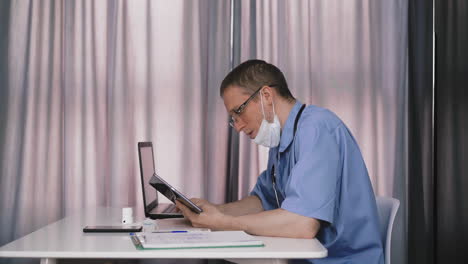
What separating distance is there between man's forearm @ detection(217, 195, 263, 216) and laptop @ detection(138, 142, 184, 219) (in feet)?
0.67

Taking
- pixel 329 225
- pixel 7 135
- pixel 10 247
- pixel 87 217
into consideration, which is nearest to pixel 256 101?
pixel 329 225

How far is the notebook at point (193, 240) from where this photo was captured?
1.33 m

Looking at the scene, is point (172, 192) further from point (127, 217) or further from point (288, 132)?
point (288, 132)

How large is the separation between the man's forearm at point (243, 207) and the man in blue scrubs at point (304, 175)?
0.13 meters

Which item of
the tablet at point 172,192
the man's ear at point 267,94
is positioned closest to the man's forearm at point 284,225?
the tablet at point 172,192

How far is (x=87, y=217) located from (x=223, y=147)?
1.12 meters

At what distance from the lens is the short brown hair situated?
6.11 ft

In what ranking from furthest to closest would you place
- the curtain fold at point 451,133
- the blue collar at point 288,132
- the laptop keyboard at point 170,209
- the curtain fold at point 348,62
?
the curtain fold at point 348,62 → the curtain fold at point 451,133 → the laptop keyboard at point 170,209 → the blue collar at point 288,132

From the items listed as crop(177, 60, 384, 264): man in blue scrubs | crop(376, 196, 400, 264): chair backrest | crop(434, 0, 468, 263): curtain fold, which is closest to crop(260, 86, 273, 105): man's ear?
crop(177, 60, 384, 264): man in blue scrubs

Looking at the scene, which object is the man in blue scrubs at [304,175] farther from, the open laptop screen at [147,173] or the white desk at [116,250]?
the open laptop screen at [147,173]

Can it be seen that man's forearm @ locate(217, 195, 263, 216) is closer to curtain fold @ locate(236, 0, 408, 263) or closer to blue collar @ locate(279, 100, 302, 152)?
blue collar @ locate(279, 100, 302, 152)

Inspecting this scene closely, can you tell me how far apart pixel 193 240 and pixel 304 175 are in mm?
421

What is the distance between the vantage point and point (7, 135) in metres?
3.02

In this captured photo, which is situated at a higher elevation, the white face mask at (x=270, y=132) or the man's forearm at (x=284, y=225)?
the white face mask at (x=270, y=132)
